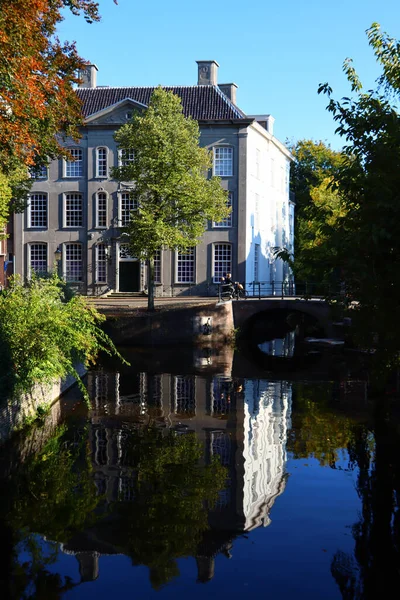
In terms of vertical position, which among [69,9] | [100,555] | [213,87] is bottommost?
[100,555]

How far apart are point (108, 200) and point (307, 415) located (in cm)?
3018

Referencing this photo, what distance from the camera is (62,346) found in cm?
1502

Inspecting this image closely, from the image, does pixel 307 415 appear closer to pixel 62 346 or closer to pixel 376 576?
pixel 62 346

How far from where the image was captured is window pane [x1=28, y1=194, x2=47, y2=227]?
45656mm

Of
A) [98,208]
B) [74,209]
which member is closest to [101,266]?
[98,208]

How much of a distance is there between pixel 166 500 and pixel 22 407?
463 cm

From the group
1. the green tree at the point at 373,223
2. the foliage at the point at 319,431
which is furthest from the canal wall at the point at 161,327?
the green tree at the point at 373,223

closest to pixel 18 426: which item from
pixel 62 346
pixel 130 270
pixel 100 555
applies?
pixel 62 346

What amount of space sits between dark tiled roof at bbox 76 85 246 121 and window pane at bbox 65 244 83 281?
7911 millimetres

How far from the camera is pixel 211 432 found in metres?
15.0

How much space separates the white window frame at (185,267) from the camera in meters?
44.2

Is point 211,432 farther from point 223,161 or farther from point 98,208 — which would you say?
point 98,208

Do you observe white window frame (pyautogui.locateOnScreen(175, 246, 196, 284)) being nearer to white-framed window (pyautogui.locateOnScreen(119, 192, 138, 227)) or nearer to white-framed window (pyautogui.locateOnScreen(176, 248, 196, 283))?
white-framed window (pyautogui.locateOnScreen(176, 248, 196, 283))

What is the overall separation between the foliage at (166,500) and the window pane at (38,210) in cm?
3328
